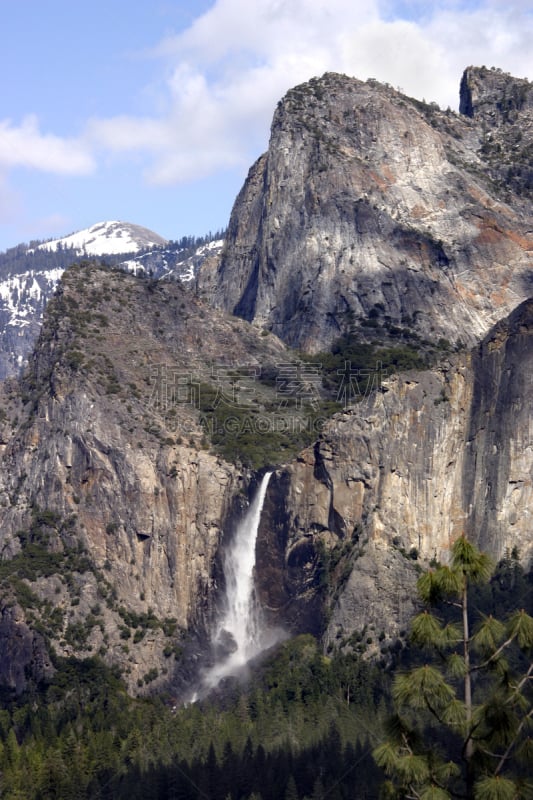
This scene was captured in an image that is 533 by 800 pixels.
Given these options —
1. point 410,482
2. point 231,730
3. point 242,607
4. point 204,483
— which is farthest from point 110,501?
point 231,730

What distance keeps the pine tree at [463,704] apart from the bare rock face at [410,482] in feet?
322

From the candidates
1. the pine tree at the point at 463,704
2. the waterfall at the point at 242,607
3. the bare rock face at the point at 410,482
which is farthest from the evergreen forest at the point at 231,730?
the pine tree at the point at 463,704

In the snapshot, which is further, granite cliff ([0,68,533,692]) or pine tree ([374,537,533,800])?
granite cliff ([0,68,533,692])

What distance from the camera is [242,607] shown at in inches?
5999

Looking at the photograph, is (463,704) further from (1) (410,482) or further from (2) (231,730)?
(1) (410,482)

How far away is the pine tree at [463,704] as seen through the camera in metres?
35.4

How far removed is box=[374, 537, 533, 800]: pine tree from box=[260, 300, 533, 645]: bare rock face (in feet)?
322

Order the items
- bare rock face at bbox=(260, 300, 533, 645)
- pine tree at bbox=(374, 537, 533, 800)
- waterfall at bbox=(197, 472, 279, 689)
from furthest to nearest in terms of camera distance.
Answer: waterfall at bbox=(197, 472, 279, 689) < bare rock face at bbox=(260, 300, 533, 645) < pine tree at bbox=(374, 537, 533, 800)

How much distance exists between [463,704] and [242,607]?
117357 mm

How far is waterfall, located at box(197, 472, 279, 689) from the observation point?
147 meters

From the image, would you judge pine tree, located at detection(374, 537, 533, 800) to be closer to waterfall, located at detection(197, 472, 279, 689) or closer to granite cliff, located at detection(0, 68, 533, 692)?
granite cliff, located at detection(0, 68, 533, 692)

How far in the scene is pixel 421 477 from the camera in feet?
470

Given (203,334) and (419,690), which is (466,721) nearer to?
(419,690)

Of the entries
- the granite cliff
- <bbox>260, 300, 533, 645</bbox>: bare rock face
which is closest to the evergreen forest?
the granite cliff
